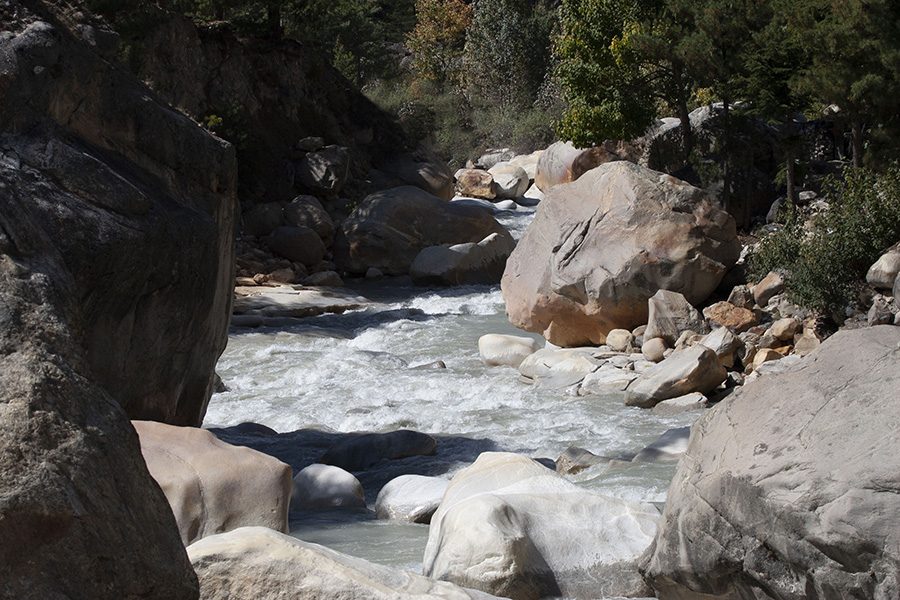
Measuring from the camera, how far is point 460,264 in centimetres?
1839

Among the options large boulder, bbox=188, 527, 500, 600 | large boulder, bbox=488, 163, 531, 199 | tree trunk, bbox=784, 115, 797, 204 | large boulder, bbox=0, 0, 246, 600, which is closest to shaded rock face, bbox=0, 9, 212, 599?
large boulder, bbox=0, 0, 246, 600

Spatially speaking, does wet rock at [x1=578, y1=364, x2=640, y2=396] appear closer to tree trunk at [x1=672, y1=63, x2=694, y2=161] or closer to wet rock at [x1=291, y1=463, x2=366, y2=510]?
wet rock at [x1=291, y1=463, x2=366, y2=510]

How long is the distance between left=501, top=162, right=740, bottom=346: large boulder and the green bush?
42.4 inches

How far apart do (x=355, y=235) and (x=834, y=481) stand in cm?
1798

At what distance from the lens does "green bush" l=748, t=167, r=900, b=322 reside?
10.5m

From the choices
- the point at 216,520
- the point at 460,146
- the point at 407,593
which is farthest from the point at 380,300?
the point at 460,146

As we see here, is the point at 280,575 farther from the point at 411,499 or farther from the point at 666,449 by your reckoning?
the point at 666,449

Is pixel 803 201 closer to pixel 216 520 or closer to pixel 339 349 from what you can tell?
pixel 339 349

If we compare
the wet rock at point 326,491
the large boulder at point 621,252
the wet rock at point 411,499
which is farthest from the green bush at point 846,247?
the wet rock at point 326,491

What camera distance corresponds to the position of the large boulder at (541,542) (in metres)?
4.11

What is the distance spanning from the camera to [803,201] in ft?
57.2

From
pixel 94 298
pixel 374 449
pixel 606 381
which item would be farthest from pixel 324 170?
pixel 94 298

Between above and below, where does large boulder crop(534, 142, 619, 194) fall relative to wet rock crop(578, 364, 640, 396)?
above

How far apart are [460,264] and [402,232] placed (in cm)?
263
